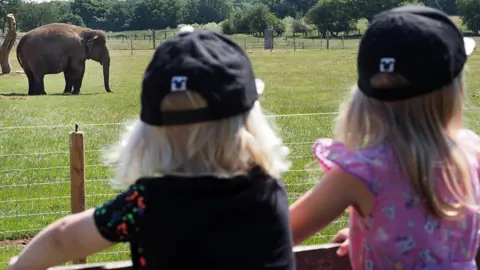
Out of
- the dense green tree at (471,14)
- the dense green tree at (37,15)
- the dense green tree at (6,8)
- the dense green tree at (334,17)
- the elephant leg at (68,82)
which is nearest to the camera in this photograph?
the elephant leg at (68,82)

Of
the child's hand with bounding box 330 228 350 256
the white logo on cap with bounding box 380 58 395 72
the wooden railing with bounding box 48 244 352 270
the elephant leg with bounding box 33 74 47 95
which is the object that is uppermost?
the white logo on cap with bounding box 380 58 395 72

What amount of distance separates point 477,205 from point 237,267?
0.75m

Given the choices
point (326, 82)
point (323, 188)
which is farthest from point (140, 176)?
point (326, 82)

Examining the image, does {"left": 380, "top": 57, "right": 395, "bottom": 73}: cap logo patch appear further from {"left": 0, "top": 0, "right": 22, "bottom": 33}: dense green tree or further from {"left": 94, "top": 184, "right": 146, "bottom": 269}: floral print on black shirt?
{"left": 0, "top": 0, "right": 22, "bottom": 33}: dense green tree

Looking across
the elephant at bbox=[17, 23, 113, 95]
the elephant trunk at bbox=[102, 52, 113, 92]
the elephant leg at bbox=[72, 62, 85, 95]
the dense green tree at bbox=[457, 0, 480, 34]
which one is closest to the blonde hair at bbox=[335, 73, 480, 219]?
the elephant trunk at bbox=[102, 52, 113, 92]

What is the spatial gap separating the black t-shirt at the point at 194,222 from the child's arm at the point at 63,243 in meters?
0.03

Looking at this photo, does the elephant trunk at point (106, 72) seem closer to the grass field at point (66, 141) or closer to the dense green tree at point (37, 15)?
the grass field at point (66, 141)

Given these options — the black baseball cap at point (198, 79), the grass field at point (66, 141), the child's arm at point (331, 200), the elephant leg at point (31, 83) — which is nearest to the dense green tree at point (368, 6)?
the grass field at point (66, 141)

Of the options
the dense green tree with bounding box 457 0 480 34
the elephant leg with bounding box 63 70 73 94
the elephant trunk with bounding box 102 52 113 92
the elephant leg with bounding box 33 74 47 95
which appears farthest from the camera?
the dense green tree with bounding box 457 0 480 34

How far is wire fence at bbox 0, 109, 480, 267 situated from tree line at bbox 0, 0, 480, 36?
62.2m

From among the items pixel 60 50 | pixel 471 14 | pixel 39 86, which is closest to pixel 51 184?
pixel 39 86

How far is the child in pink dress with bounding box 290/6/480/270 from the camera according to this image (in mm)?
2053

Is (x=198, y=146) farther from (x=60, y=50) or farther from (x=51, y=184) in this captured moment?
(x=60, y=50)

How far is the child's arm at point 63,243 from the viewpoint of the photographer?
190 cm
